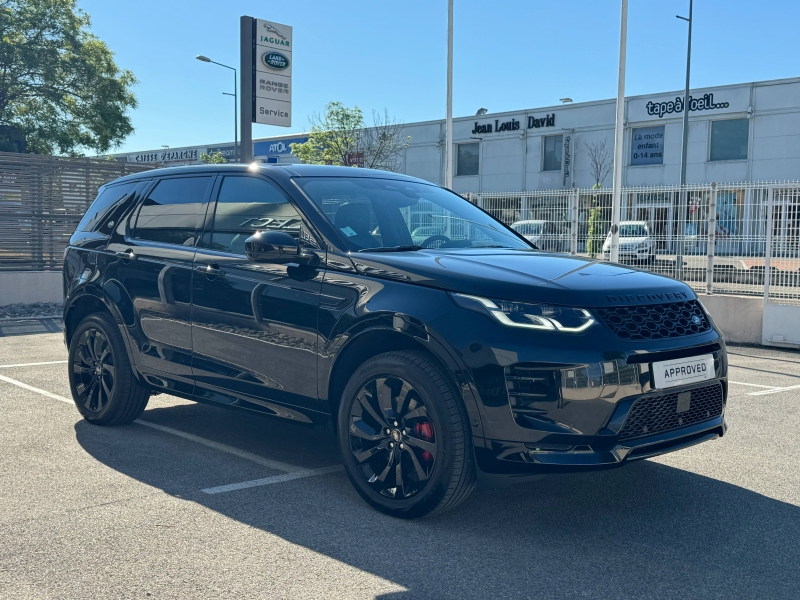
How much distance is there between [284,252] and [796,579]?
2764 mm

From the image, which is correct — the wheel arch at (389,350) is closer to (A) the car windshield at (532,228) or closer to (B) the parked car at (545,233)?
(B) the parked car at (545,233)

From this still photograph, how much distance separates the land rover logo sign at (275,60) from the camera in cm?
1440

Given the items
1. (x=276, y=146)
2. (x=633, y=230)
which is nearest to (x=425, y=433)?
(x=633, y=230)

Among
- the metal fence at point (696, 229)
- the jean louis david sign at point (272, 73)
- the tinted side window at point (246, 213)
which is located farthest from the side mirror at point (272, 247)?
the jean louis david sign at point (272, 73)

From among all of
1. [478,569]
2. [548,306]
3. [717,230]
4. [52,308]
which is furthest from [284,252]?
[52,308]

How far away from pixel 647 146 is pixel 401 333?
3655 centimetres

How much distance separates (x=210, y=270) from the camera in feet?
16.3

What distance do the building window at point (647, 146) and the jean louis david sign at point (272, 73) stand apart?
26.4 meters

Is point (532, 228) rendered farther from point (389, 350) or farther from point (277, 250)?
point (389, 350)

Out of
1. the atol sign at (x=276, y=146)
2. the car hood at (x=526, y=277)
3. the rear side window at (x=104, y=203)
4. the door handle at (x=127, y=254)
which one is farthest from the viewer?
the atol sign at (x=276, y=146)

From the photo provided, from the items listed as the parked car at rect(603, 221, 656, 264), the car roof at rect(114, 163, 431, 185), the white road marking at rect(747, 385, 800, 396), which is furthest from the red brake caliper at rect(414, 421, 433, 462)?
the parked car at rect(603, 221, 656, 264)

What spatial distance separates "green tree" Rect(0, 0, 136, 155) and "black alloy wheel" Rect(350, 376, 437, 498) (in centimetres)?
3400

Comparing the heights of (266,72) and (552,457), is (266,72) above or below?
above

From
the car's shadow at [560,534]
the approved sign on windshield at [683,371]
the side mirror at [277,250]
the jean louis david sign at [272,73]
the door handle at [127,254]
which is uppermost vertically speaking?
the jean louis david sign at [272,73]
